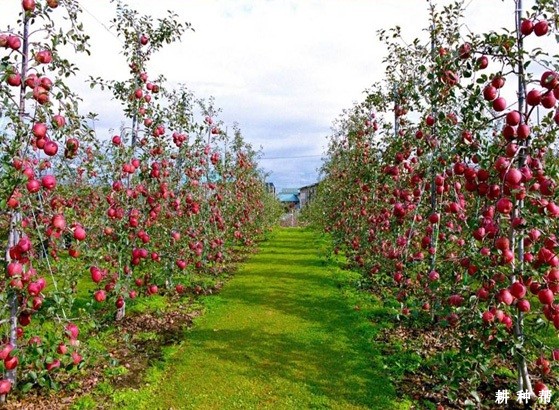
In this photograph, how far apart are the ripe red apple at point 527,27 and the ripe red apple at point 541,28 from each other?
0.04 metres

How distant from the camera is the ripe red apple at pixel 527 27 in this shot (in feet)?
12.3

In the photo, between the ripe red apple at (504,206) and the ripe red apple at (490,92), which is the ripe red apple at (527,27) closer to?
the ripe red apple at (490,92)

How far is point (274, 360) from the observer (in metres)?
5.70

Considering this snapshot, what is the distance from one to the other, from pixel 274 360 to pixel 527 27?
14.3ft

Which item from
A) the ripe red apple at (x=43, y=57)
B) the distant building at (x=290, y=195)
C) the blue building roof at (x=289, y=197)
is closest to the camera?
the ripe red apple at (x=43, y=57)

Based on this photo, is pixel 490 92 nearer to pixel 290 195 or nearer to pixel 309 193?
pixel 309 193

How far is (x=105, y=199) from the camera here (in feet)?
20.6

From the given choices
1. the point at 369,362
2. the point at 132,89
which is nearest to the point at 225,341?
the point at 369,362

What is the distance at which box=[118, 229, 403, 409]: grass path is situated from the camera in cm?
468

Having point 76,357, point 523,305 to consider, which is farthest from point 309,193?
point 76,357

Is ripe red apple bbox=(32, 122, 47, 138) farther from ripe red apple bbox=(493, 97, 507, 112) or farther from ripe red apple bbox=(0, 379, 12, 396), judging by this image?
ripe red apple bbox=(493, 97, 507, 112)

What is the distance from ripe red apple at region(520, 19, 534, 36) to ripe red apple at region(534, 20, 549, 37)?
41mm

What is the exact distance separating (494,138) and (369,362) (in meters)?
2.94

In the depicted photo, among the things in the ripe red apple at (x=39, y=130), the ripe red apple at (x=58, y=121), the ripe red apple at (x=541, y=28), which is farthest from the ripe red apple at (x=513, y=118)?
the ripe red apple at (x=39, y=130)
